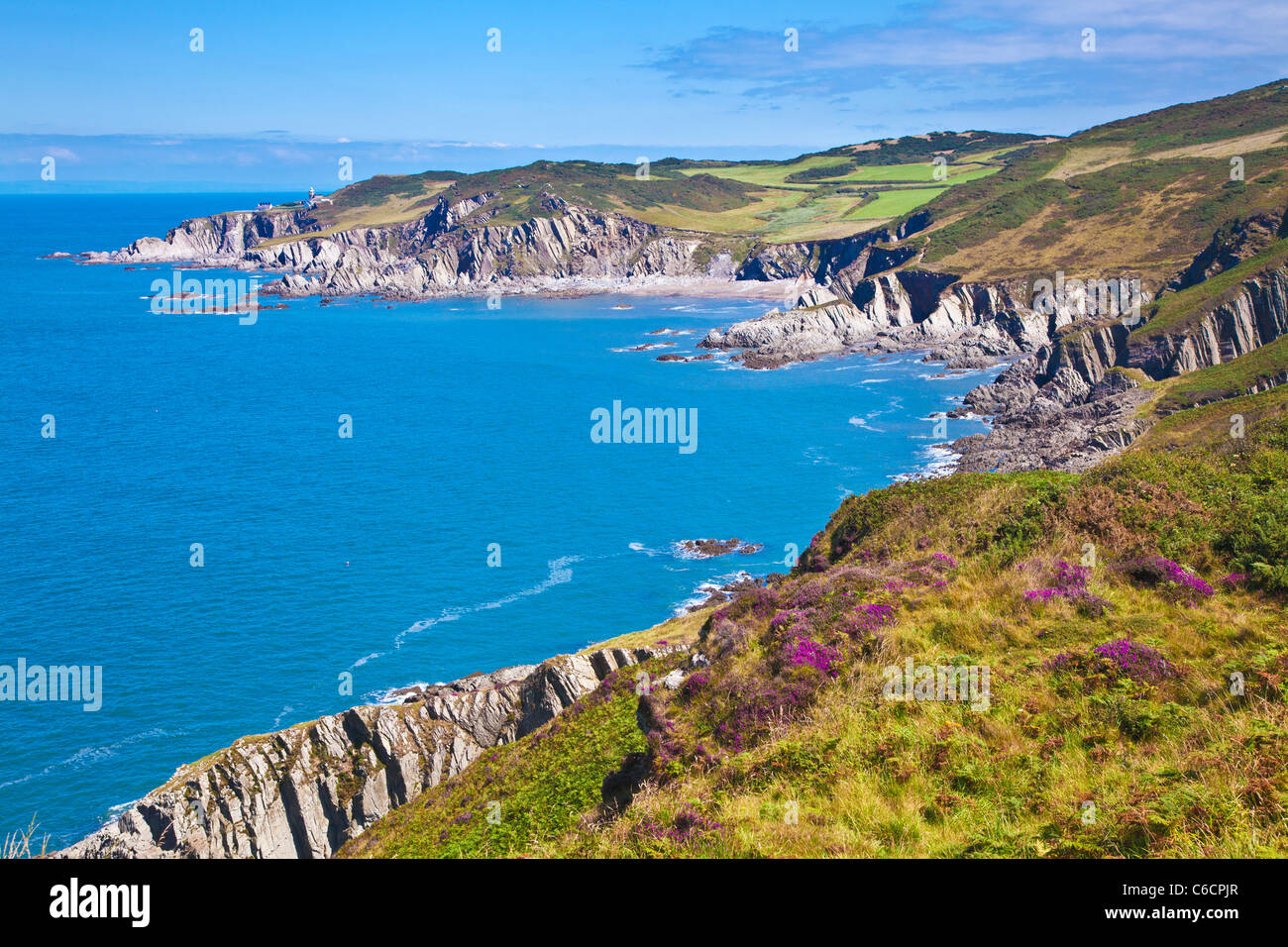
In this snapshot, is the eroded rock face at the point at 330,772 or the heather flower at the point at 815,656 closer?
the heather flower at the point at 815,656

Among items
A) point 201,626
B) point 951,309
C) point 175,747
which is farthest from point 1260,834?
point 951,309

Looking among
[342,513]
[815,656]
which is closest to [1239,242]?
[342,513]

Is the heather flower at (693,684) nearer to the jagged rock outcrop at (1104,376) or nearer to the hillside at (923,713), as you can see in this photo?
the hillside at (923,713)

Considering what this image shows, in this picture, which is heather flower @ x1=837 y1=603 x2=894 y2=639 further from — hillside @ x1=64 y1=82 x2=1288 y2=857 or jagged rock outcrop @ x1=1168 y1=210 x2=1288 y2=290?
jagged rock outcrop @ x1=1168 y1=210 x2=1288 y2=290

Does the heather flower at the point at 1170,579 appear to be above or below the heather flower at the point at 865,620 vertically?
above

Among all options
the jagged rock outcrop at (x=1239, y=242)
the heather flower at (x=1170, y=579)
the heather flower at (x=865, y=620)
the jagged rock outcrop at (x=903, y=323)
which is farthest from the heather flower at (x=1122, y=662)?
the jagged rock outcrop at (x=903, y=323)

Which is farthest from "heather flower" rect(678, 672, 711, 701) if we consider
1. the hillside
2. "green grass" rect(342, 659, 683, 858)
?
"green grass" rect(342, 659, 683, 858)

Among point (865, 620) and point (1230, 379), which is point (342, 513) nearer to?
point (865, 620)
